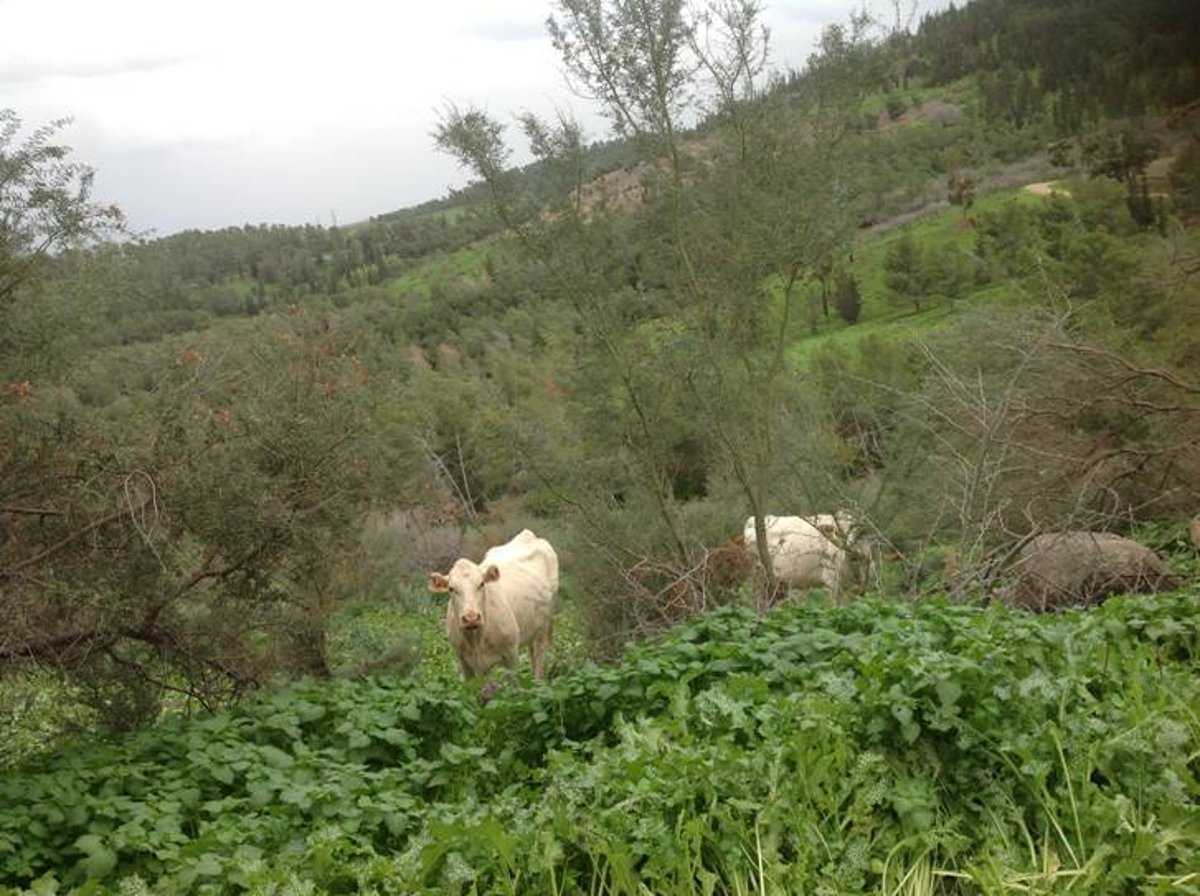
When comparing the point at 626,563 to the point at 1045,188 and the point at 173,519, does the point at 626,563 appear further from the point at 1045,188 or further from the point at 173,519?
the point at 1045,188

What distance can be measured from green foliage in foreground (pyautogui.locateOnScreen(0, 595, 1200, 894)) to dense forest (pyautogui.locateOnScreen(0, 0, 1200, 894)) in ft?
0.07

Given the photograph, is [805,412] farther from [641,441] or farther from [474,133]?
[474,133]

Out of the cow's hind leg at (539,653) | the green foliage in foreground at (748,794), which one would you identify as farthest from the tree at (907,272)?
the green foliage in foreground at (748,794)

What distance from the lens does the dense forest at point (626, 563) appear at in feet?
14.4

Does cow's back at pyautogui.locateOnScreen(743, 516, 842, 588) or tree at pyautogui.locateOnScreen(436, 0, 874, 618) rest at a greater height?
tree at pyautogui.locateOnScreen(436, 0, 874, 618)

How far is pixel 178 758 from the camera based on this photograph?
5.98 meters

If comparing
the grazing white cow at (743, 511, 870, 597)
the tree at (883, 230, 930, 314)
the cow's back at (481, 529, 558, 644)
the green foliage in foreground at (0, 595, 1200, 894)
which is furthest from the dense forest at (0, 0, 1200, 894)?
the tree at (883, 230, 930, 314)

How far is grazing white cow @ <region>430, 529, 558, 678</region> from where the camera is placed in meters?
10.5

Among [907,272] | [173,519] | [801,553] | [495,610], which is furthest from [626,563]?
[907,272]

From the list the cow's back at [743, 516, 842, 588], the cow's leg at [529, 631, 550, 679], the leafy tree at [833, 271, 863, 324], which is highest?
the cow's leg at [529, 631, 550, 679]

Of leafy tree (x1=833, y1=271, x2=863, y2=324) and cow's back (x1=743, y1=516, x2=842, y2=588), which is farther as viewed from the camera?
leafy tree (x1=833, y1=271, x2=863, y2=324)

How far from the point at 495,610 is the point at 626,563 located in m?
3.59

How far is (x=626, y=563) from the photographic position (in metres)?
14.2

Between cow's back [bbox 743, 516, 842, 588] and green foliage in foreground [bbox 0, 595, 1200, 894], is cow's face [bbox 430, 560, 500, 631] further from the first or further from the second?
cow's back [bbox 743, 516, 842, 588]
